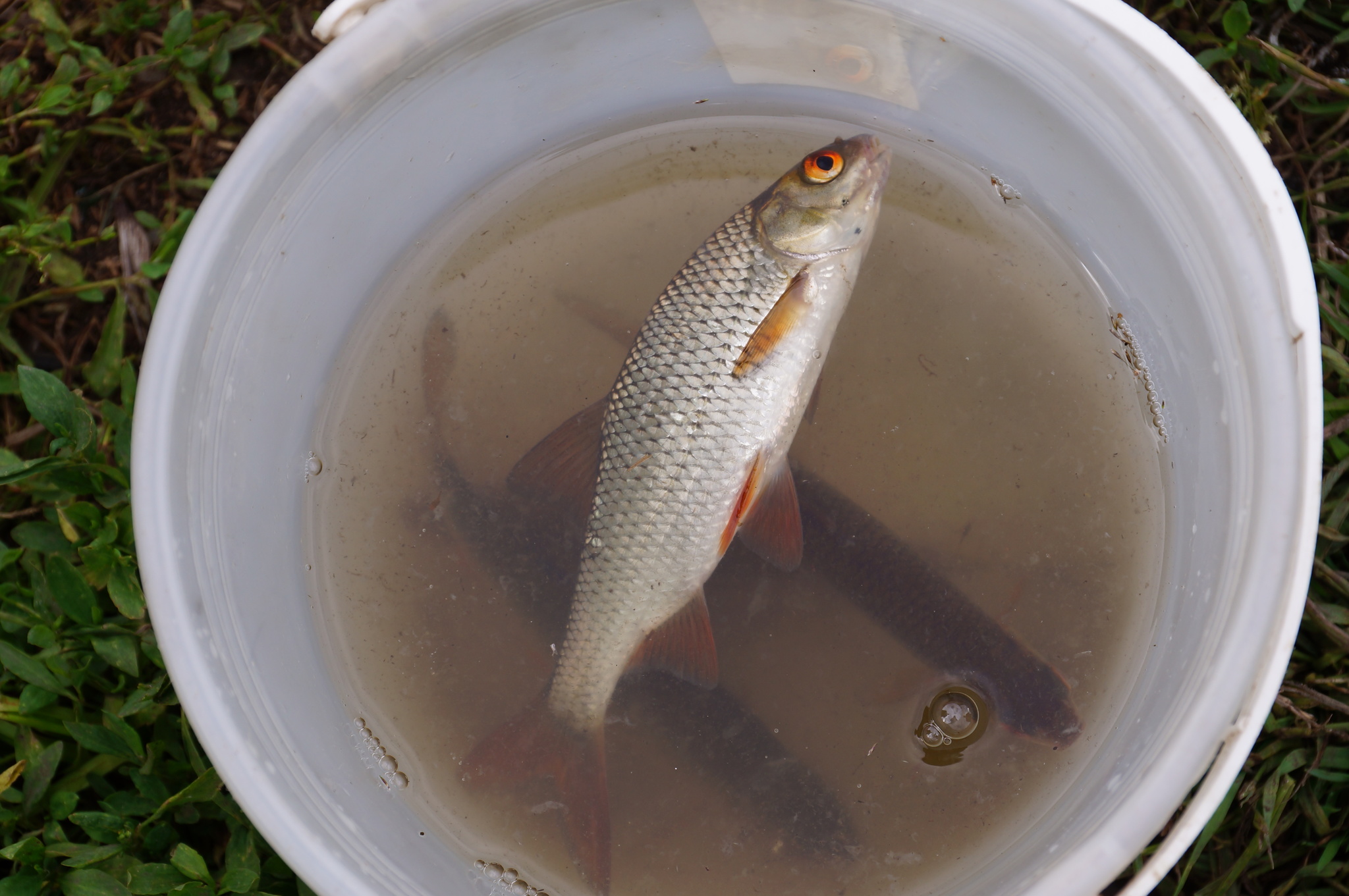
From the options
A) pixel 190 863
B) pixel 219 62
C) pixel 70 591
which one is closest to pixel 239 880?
pixel 190 863

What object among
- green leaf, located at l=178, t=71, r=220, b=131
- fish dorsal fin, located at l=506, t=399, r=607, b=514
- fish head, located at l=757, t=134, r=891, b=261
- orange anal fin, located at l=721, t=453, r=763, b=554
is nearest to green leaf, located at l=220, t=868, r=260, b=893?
fish dorsal fin, located at l=506, t=399, r=607, b=514

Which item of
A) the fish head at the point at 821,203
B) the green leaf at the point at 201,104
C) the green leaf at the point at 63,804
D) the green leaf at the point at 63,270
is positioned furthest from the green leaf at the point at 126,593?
the fish head at the point at 821,203

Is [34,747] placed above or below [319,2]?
below

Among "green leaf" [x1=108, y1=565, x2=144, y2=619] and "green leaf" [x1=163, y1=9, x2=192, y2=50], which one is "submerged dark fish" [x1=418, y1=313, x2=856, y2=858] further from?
"green leaf" [x1=163, y1=9, x2=192, y2=50]

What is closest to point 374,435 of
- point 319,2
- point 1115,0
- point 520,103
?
point 520,103

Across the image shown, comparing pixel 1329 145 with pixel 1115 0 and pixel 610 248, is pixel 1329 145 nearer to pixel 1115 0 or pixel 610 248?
pixel 1115 0

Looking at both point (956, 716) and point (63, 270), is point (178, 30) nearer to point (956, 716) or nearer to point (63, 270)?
point (63, 270)
